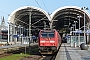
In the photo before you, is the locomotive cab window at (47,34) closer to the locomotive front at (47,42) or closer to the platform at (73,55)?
the locomotive front at (47,42)

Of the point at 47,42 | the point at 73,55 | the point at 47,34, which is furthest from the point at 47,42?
the point at 73,55

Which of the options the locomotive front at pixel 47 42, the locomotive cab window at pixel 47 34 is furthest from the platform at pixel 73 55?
the locomotive cab window at pixel 47 34

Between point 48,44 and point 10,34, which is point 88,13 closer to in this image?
point 10,34

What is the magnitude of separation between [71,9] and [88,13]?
6420 mm

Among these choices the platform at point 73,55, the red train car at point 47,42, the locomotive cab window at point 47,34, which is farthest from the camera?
the locomotive cab window at point 47,34

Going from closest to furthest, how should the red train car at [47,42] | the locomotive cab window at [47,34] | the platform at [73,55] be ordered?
1. the platform at [73,55]
2. the red train car at [47,42]
3. the locomotive cab window at [47,34]

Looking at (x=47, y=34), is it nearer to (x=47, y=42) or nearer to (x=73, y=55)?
(x=47, y=42)

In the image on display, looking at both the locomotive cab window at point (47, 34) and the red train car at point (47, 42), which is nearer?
the red train car at point (47, 42)

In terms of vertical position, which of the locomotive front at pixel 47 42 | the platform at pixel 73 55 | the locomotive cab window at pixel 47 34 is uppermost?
the locomotive cab window at pixel 47 34

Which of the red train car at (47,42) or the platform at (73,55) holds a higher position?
the red train car at (47,42)

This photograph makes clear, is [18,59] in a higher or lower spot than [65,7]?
lower

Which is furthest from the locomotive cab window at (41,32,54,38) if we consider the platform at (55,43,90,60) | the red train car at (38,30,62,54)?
the platform at (55,43,90,60)

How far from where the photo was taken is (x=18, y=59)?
26406mm

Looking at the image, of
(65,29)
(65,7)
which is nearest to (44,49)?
(65,7)
